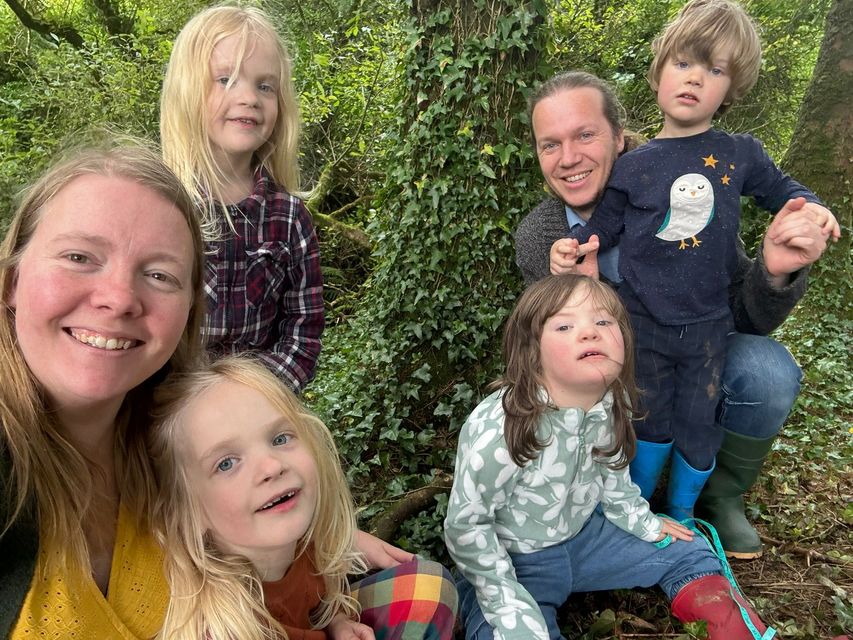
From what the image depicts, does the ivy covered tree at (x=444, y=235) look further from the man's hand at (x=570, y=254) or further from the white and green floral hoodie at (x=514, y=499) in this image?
the white and green floral hoodie at (x=514, y=499)

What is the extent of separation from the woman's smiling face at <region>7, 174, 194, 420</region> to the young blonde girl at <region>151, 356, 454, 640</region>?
251 mm

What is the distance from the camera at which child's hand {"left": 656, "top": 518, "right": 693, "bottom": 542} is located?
2340mm

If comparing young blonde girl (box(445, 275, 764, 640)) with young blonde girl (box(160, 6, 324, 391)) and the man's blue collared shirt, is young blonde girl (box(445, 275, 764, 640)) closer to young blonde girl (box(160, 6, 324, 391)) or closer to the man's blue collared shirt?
the man's blue collared shirt

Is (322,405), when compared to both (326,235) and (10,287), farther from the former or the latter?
(326,235)

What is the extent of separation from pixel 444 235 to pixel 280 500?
191cm

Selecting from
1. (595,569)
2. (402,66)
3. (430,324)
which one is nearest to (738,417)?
(595,569)

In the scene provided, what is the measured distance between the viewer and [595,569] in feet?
7.52

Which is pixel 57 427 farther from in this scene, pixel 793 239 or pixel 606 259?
pixel 793 239

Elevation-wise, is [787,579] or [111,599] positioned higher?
[111,599]

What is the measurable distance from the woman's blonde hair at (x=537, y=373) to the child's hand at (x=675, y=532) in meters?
0.35

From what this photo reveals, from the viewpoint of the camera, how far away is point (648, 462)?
249cm

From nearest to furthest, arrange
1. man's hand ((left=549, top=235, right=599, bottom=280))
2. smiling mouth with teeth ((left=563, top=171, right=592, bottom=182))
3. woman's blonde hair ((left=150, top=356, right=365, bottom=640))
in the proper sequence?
woman's blonde hair ((left=150, top=356, right=365, bottom=640)) < man's hand ((left=549, top=235, right=599, bottom=280)) < smiling mouth with teeth ((left=563, top=171, right=592, bottom=182))

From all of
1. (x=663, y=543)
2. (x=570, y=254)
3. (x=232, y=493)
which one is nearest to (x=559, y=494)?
(x=663, y=543)

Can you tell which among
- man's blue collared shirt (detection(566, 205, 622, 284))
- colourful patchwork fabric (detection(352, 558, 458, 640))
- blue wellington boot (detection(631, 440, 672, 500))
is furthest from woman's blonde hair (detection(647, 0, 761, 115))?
colourful patchwork fabric (detection(352, 558, 458, 640))
